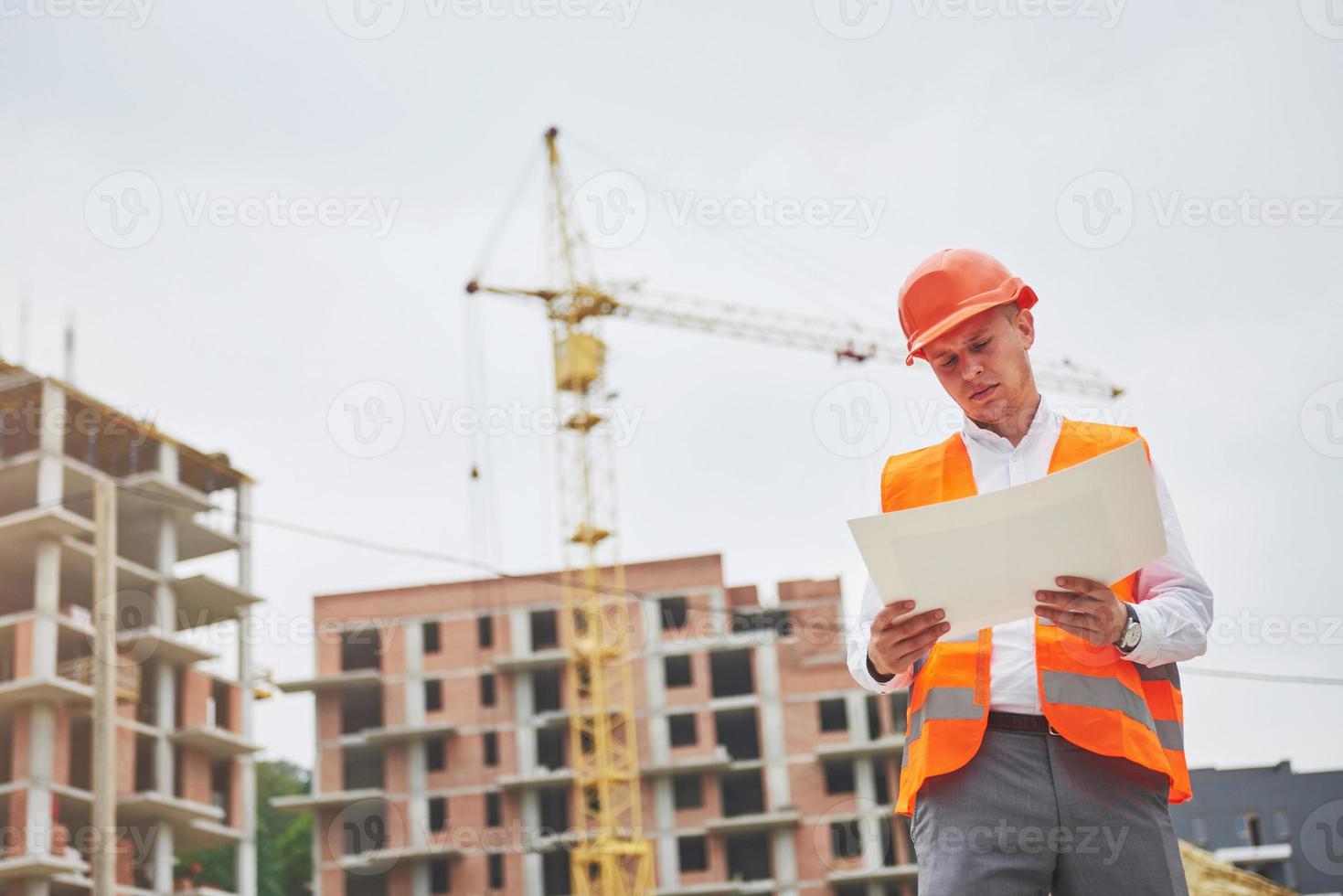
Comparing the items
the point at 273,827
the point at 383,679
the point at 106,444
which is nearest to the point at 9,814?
the point at 106,444

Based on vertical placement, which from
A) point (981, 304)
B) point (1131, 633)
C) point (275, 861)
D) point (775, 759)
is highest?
point (775, 759)

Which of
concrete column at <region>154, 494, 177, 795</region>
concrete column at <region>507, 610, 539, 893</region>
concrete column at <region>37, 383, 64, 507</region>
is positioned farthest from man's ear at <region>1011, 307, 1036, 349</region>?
concrete column at <region>507, 610, 539, 893</region>

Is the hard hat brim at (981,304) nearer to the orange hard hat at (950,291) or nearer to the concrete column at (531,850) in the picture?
the orange hard hat at (950,291)

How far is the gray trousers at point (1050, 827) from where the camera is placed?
9.10 feet

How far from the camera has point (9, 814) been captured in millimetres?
37625

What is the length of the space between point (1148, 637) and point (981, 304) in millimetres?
712

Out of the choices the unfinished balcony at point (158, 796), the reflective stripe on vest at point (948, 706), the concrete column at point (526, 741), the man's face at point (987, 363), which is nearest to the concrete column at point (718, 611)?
the concrete column at point (526, 741)

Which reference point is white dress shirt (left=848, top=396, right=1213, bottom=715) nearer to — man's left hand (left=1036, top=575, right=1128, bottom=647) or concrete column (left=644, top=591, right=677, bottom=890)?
man's left hand (left=1036, top=575, right=1128, bottom=647)

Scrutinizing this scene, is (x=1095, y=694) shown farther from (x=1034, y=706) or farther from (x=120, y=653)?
(x=120, y=653)

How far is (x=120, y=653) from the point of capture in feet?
143

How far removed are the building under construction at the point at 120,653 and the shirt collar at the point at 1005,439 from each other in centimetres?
3780

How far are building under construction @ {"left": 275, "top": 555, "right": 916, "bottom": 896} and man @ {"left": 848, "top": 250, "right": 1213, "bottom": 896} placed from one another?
159 ft

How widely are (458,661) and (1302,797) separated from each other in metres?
29.3

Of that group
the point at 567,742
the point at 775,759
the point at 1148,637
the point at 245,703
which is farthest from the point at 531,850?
the point at 1148,637
